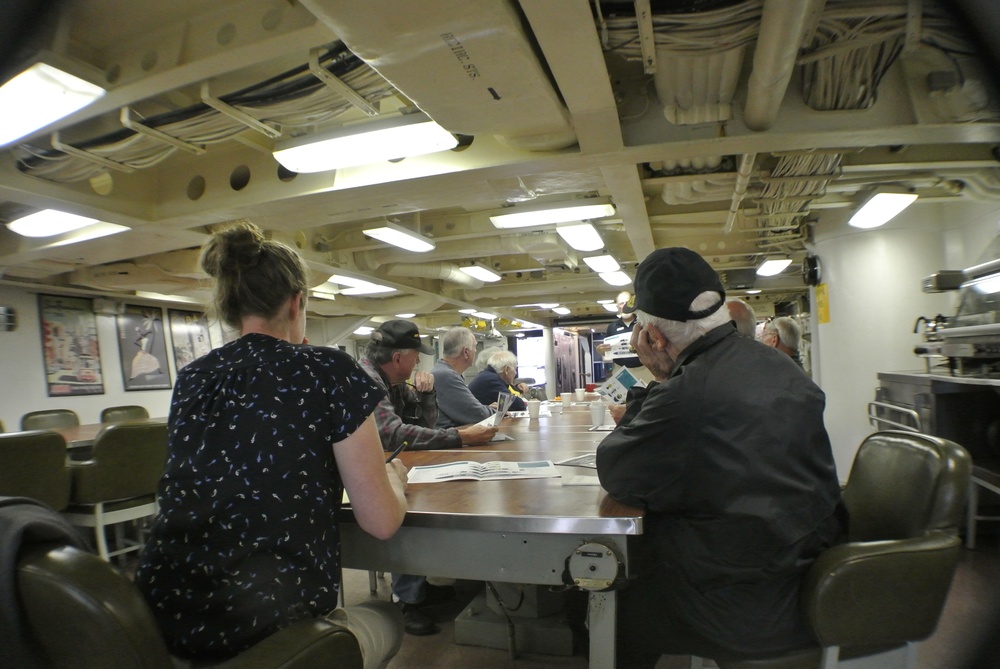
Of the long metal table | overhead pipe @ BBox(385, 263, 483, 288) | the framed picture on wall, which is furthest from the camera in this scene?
the framed picture on wall

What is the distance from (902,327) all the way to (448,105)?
4.30 meters

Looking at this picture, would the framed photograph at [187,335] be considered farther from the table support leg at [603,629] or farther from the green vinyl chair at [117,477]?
the table support leg at [603,629]

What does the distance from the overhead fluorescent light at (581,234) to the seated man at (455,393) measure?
4.80 feet

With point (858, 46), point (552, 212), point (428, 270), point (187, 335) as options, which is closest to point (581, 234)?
point (552, 212)

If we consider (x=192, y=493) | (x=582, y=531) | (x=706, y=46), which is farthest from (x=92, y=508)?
(x=706, y=46)

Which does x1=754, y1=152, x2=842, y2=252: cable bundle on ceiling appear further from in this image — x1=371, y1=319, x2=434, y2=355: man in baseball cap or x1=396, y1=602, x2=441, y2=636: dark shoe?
x1=396, y1=602, x2=441, y2=636: dark shoe

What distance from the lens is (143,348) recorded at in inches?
299

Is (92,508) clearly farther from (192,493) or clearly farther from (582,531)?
(582,531)

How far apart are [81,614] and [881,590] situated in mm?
1558

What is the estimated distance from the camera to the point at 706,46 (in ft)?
6.67

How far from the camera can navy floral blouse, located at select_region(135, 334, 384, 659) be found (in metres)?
1.07

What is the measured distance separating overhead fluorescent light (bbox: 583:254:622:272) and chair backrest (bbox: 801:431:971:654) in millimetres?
4886

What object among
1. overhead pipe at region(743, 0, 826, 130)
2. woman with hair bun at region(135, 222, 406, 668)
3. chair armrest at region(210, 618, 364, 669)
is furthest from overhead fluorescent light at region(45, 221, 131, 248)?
overhead pipe at region(743, 0, 826, 130)

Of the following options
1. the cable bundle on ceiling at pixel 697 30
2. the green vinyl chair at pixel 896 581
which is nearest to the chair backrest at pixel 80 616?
the green vinyl chair at pixel 896 581
